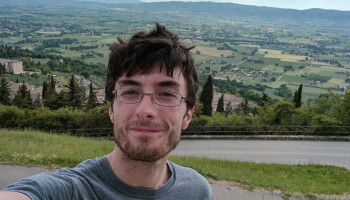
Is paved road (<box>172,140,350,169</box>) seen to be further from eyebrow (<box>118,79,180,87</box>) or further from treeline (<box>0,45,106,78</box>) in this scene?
treeline (<box>0,45,106,78</box>)

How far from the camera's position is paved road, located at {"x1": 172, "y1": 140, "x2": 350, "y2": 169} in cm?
1534

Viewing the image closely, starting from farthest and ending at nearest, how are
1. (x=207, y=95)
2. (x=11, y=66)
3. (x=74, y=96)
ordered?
(x=11, y=66)
(x=74, y=96)
(x=207, y=95)

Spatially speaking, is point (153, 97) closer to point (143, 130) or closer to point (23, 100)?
point (143, 130)

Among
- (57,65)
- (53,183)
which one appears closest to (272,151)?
(53,183)

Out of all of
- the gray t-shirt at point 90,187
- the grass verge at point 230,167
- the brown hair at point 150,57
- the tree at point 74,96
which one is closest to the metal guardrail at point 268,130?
the grass verge at point 230,167

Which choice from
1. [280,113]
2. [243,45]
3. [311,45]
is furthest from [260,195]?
[311,45]

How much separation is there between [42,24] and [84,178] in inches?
7170

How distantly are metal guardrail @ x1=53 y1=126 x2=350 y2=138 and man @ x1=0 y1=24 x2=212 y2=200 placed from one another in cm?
1750

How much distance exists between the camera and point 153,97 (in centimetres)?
183

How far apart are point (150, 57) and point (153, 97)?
0.27m

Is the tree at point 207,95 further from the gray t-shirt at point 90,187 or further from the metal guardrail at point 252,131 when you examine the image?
the gray t-shirt at point 90,187

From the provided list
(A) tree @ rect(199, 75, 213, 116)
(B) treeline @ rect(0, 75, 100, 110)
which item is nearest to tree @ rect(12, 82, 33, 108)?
(B) treeline @ rect(0, 75, 100, 110)

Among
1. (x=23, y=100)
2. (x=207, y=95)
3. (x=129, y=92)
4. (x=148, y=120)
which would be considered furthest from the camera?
(x=23, y=100)

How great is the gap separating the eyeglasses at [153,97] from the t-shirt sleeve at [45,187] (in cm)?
54
